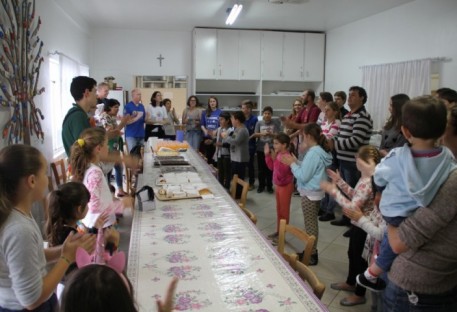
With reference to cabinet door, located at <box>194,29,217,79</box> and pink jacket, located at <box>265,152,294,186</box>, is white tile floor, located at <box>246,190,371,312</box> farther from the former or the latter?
cabinet door, located at <box>194,29,217,79</box>

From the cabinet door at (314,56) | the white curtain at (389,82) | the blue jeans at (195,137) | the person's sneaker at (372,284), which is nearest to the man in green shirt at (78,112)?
the person's sneaker at (372,284)

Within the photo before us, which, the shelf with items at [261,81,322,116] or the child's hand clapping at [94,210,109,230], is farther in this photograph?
the shelf with items at [261,81,322,116]

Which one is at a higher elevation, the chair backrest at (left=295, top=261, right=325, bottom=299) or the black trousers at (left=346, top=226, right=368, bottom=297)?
the chair backrest at (left=295, top=261, right=325, bottom=299)

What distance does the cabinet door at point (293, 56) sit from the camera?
8047 millimetres

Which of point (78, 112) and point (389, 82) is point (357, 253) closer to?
point (78, 112)

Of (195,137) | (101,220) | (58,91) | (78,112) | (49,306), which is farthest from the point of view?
(195,137)

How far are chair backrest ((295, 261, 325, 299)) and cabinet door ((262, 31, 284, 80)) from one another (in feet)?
22.0

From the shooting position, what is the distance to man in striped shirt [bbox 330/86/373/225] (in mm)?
3943

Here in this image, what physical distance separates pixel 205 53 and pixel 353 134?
4627mm

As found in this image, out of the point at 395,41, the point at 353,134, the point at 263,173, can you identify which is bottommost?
the point at 263,173

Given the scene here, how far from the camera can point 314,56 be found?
8172 mm

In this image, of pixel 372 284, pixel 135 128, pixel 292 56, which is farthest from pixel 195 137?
pixel 372 284

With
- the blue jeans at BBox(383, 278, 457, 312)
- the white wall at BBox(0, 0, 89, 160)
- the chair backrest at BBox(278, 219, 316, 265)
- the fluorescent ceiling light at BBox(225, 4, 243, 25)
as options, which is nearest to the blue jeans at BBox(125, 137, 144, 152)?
the white wall at BBox(0, 0, 89, 160)

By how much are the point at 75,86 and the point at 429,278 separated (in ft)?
8.12
